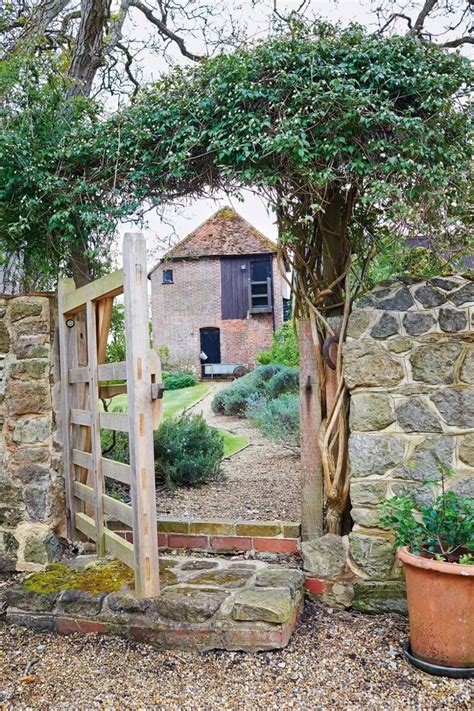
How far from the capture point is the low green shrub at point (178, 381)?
17469 millimetres

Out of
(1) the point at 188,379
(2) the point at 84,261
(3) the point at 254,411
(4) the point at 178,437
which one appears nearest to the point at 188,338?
(1) the point at 188,379

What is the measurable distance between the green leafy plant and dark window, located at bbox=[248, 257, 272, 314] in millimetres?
17002

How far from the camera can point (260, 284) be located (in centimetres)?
1994

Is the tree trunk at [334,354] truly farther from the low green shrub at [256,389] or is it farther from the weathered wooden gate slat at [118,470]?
the low green shrub at [256,389]

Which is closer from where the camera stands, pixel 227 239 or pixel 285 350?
pixel 285 350

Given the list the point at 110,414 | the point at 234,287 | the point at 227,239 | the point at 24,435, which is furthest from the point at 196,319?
the point at 110,414

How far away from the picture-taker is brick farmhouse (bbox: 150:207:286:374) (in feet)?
64.8

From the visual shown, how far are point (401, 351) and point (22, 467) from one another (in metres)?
2.53

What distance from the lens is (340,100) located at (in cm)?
307

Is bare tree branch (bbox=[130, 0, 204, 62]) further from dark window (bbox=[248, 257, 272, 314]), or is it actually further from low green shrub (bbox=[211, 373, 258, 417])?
dark window (bbox=[248, 257, 272, 314])

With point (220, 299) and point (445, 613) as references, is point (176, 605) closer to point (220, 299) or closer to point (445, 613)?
point (445, 613)

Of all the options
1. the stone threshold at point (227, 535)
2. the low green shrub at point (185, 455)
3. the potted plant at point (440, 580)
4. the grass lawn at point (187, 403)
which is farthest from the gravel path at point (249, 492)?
the potted plant at point (440, 580)

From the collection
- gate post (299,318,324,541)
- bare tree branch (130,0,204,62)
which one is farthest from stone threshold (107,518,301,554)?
bare tree branch (130,0,204,62)

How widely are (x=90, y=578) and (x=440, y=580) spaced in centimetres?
197
